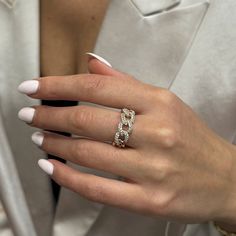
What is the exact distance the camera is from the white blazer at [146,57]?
531 mm

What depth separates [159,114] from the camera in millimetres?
434

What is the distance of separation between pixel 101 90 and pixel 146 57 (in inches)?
5.5

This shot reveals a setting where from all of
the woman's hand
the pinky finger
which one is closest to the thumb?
the woman's hand

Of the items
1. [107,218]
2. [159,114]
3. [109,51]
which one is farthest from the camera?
[107,218]

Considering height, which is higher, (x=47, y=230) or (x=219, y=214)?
(x=219, y=214)

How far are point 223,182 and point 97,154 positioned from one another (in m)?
0.16

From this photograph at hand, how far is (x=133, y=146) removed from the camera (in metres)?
0.43

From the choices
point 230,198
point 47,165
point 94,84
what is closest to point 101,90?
point 94,84

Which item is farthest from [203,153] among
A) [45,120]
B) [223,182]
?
[45,120]

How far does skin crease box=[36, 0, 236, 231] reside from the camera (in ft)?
1.40

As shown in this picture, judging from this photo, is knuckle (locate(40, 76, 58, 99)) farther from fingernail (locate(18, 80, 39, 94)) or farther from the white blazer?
the white blazer

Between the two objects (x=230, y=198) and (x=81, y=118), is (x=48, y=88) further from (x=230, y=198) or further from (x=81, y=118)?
(x=230, y=198)

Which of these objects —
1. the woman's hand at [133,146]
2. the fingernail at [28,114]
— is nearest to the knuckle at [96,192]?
the woman's hand at [133,146]

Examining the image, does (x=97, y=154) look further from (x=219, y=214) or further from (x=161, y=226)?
(x=161, y=226)
